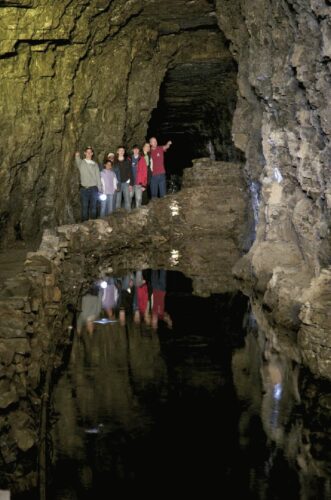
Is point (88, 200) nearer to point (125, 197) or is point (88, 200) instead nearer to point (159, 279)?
point (125, 197)

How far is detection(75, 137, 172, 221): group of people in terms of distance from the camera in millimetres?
A: 17406

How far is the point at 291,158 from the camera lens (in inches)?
464

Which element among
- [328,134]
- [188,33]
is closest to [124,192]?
[188,33]

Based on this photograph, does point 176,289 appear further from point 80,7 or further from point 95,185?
point 80,7

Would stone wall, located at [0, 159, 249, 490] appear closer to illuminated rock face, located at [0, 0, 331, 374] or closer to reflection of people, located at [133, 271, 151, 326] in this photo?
reflection of people, located at [133, 271, 151, 326]

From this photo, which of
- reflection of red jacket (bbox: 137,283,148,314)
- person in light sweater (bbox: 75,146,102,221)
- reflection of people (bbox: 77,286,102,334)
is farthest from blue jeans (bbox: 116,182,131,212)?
reflection of people (bbox: 77,286,102,334)

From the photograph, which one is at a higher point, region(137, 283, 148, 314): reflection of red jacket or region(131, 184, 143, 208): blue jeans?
region(131, 184, 143, 208): blue jeans

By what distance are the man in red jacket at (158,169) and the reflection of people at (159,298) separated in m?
5.05

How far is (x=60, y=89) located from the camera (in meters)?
17.1

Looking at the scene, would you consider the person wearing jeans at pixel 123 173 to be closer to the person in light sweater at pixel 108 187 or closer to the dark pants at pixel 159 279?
the person in light sweater at pixel 108 187

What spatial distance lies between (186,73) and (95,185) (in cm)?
674

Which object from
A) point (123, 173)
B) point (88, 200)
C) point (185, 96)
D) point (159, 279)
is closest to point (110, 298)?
point (159, 279)

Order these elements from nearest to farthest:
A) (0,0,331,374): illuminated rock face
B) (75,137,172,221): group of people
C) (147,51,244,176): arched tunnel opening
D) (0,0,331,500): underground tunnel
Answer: (0,0,331,500): underground tunnel, (0,0,331,374): illuminated rock face, (75,137,172,221): group of people, (147,51,244,176): arched tunnel opening

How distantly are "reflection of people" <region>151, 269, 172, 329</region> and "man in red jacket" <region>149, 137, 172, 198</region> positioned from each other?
505 centimetres
